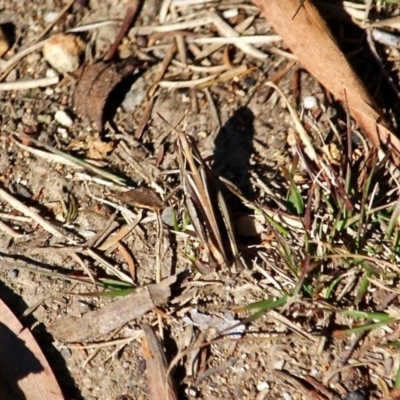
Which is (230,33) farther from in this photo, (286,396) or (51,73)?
A: (286,396)

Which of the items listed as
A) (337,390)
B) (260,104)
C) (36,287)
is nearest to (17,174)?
(36,287)

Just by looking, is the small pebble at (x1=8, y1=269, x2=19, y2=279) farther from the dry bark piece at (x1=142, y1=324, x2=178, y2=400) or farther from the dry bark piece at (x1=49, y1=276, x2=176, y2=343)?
the dry bark piece at (x1=142, y1=324, x2=178, y2=400)

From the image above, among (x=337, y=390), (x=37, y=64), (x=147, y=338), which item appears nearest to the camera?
(x=337, y=390)

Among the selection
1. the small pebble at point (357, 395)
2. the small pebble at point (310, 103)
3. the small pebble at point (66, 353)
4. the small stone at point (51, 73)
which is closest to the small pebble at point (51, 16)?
the small stone at point (51, 73)

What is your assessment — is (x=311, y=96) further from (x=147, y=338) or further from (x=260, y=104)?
(x=147, y=338)

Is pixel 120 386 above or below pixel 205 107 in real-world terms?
below

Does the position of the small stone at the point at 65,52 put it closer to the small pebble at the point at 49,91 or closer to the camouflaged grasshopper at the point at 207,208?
the small pebble at the point at 49,91
